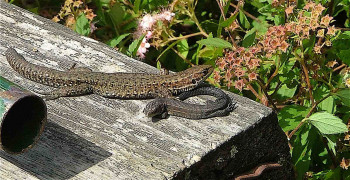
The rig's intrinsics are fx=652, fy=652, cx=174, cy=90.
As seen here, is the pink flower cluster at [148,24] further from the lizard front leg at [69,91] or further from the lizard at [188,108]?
the lizard at [188,108]

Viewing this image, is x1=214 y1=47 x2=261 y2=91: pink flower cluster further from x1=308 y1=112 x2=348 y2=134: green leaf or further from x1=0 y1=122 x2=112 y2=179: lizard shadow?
x1=0 y1=122 x2=112 y2=179: lizard shadow

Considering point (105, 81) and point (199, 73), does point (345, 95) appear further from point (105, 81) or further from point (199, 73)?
point (105, 81)

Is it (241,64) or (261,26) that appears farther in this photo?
(261,26)

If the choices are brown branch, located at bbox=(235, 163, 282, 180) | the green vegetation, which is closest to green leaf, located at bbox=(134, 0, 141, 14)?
A: the green vegetation

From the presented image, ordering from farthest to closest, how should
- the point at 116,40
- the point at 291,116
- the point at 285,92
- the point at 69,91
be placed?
the point at 116,40
the point at 285,92
the point at 291,116
the point at 69,91

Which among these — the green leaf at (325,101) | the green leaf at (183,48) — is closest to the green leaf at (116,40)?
the green leaf at (183,48)

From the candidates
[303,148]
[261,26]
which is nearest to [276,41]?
[303,148]

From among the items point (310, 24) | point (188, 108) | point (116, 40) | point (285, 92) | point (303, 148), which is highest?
point (310, 24)
